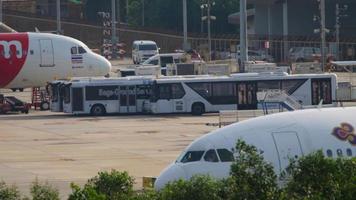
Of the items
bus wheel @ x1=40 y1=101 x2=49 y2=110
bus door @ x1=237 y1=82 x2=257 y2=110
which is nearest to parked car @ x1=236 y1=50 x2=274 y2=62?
bus wheel @ x1=40 y1=101 x2=49 y2=110

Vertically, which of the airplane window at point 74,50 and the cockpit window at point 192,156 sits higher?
the airplane window at point 74,50

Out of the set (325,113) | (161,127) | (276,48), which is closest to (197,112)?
(161,127)

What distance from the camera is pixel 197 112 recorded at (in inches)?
2859

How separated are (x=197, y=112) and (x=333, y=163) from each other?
170ft

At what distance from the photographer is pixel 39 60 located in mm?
80312

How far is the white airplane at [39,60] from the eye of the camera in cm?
8006

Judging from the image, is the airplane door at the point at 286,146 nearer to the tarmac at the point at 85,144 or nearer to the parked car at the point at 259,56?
the tarmac at the point at 85,144

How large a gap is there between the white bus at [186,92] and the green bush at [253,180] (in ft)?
163

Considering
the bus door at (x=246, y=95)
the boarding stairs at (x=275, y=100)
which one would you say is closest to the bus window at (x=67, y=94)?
the bus door at (x=246, y=95)

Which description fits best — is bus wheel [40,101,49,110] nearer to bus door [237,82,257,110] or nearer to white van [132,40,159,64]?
bus door [237,82,257,110]

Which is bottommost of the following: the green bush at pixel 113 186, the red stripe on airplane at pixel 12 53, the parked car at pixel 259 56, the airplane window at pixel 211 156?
the airplane window at pixel 211 156

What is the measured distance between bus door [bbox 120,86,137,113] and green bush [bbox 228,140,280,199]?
53.1 metres

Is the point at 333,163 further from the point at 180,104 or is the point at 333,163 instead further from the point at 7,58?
the point at 7,58

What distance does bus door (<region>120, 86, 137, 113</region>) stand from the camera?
242 feet
